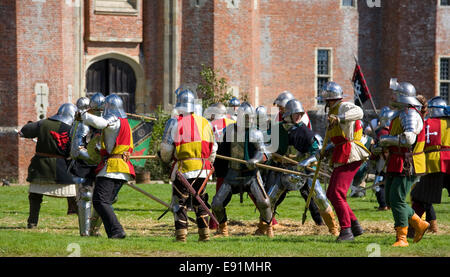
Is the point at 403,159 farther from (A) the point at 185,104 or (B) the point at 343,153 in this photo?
(A) the point at 185,104

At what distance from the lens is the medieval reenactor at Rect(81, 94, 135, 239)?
9.86m

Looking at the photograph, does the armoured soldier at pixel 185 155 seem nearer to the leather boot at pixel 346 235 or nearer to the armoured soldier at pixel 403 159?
the leather boot at pixel 346 235

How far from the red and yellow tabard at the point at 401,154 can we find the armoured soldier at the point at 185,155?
2248 mm

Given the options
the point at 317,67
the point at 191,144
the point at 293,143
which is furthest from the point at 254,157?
the point at 317,67

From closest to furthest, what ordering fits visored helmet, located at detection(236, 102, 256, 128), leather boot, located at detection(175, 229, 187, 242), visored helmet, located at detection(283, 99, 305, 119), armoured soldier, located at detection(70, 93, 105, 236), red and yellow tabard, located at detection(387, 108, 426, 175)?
red and yellow tabard, located at detection(387, 108, 426, 175) → leather boot, located at detection(175, 229, 187, 242) → armoured soldier, located at detection(70, 93, 105, 236) → visored helmet, located at detection(236, 102, 256, 128) → visored helmet, located at detection(283, 99, 305, 119)

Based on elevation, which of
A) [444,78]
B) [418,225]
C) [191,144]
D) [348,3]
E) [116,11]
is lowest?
[418,225]

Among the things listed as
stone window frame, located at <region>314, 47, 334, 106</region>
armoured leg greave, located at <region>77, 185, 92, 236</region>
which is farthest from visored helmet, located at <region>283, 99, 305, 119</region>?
stone window frame, located at <region>314, 47, 334, 106</region>

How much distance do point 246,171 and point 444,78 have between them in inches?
756

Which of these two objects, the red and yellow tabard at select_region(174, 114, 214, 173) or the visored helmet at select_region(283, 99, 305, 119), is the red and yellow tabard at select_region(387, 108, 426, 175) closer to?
the visored helmet at select_region(283, 99, 305, 119)

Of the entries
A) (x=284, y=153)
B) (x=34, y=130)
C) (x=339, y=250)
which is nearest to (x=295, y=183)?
(x=284, y=153)

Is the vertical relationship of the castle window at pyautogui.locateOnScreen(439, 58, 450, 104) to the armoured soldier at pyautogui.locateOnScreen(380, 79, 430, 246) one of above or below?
above

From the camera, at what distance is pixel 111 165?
9.90 m

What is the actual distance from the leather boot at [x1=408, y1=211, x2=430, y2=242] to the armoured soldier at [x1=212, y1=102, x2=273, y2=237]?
2020 millimetres
